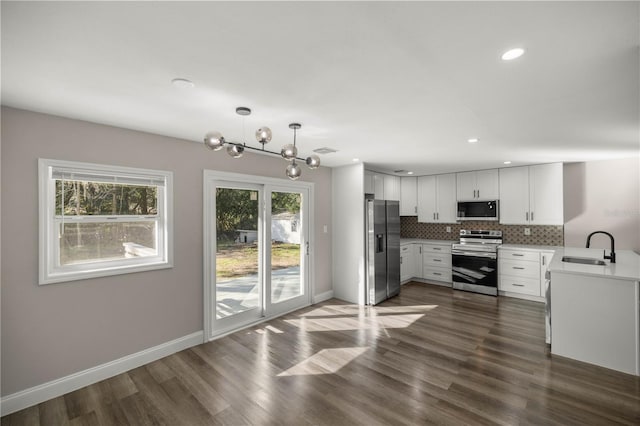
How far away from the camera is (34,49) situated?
1494 mm

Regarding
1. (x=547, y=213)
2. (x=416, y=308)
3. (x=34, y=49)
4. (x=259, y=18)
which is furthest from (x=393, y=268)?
(x=34, y=49)

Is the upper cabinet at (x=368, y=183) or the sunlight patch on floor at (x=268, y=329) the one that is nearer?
the sunlight patch on floor at (x=268, y=329)

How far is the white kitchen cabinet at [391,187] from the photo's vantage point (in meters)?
5.95

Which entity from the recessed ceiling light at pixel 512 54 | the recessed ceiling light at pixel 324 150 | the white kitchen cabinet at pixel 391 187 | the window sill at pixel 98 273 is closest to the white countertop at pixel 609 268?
the recessed ceiling light at pixel 512 54

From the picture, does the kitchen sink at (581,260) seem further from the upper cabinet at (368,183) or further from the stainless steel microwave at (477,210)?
the upper cabinet at (368,183)

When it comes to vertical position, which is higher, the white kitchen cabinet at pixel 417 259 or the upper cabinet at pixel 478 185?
the upper cabinet at pixel 478 185

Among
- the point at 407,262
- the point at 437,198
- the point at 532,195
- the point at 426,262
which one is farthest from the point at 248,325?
the point at 532,195

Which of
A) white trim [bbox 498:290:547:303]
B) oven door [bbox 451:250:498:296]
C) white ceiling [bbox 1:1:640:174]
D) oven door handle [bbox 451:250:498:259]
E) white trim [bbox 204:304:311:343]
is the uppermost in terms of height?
white ceiling [bbox 1:1:640:174]

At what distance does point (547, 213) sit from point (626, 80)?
3827mm

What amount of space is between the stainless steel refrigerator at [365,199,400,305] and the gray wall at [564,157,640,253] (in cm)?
298

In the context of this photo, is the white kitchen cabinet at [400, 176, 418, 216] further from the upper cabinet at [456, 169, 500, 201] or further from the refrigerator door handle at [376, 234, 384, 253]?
the refrigerator door handle at [376, 234, 384, 253]

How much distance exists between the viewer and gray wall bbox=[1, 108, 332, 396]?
2246mm

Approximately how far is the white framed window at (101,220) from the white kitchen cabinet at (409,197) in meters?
4.91

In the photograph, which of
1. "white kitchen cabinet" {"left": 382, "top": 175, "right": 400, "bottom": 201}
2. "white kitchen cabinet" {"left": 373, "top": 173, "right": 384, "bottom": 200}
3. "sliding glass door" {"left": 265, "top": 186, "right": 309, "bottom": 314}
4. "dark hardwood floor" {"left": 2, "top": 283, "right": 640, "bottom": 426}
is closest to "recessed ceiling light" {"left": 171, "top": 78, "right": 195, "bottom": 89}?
"sliding glass door" {"left": 265, "top": 186, "right": 309, "bottom": 314}
